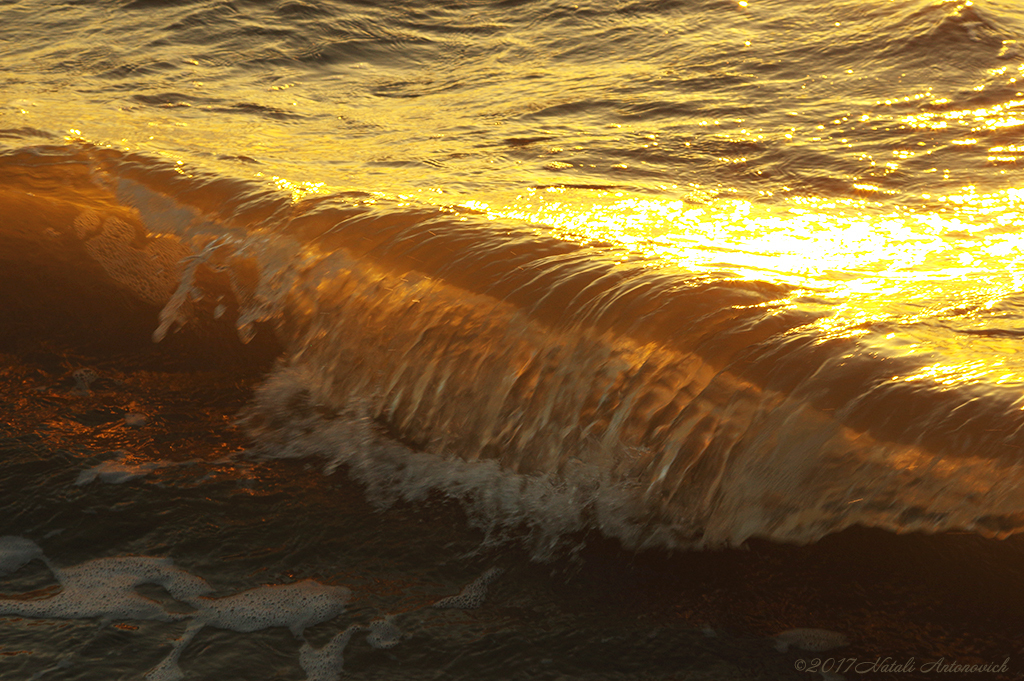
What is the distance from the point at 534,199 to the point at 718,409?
1.81 m

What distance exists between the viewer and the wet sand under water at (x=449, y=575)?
2379 mm

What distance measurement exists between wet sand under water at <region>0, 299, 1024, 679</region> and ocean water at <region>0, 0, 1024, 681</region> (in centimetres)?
1

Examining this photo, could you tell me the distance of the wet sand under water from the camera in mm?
2379

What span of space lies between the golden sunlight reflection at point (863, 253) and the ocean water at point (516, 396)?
0.02 metres

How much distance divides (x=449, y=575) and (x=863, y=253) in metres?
2.08

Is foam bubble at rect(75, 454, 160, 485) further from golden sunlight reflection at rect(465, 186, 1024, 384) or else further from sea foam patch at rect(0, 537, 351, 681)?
golden sunlight reflection at rect(465, 186, 1024, 384)

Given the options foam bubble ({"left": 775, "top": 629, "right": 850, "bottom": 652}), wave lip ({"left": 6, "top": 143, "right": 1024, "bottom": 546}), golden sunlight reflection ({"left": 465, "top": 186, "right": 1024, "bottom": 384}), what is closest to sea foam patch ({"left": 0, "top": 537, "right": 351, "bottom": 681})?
wave lip ({"left": 6, "top": 143, "right": 1024, "bottom": 546})

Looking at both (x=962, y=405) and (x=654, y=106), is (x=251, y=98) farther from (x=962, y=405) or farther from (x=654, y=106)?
(x=962, y=405)

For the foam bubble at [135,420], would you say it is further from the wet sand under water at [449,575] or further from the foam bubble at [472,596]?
the foam bubble at [472,596]

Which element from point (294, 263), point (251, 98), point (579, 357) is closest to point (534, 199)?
point (294, 263)

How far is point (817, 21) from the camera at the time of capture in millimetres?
7160

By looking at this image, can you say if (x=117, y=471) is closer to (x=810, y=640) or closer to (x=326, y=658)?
(x=326, y=658)

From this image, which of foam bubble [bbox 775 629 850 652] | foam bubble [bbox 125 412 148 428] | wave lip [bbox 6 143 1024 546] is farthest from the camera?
foam bubble [bbox 125 412 148 428]

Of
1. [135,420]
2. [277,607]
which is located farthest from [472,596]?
[135,420]
